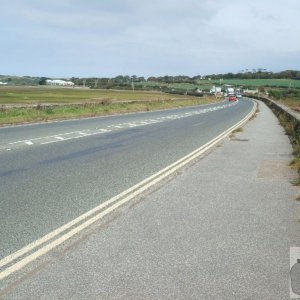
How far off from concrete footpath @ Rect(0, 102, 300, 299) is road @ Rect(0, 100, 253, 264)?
847 mm

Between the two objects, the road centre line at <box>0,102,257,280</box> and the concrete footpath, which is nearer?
the concrete footpath

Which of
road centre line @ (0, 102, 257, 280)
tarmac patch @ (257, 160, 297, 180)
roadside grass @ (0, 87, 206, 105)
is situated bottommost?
roadside grass @ (0, 87, 206, 105)

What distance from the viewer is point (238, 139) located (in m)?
20.0

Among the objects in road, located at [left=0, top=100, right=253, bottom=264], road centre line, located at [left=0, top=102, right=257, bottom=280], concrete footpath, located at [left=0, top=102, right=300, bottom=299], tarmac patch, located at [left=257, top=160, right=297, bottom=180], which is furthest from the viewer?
tarmac patch, located at [left=257, top=160, right=297, bottom=180]

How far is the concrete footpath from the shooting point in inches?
174

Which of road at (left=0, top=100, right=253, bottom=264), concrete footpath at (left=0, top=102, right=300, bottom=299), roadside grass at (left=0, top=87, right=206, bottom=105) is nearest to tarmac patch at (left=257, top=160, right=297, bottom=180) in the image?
concrete footpath at (left=0, top=102, right=300, bottom=299)

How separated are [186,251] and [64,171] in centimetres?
594

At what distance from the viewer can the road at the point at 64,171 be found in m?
6.72

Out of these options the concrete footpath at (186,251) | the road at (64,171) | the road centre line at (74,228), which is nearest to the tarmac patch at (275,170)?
the concrete footpath at (186,251)

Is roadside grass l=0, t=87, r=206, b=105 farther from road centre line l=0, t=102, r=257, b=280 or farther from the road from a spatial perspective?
road centre line l=0, t=102, r=257, b=280

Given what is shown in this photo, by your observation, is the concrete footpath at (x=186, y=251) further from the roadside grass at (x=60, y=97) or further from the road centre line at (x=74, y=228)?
the roadside grass at (x=60, y=97)

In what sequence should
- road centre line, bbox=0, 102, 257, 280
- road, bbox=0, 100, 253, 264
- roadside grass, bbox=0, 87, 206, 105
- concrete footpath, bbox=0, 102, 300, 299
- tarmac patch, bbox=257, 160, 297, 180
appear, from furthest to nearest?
roadside grass, bbox=0, 87, 206, 105, tarmac patch, bbox=257, 160, 297, 180, road, bbox=0, 100, 253, 264, road centre line, bbox=0, 102, 257, 280, concrete footpath, bbox=0, 102, 300, 299

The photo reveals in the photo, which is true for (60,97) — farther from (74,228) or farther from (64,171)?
(74,228)

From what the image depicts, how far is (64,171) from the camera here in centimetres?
1088
